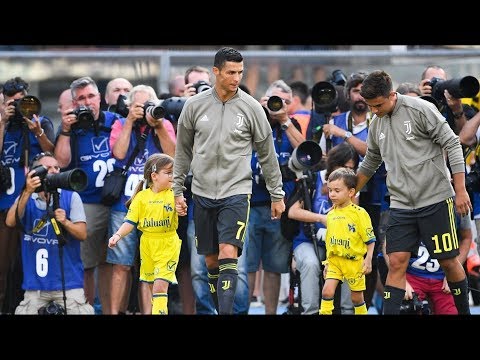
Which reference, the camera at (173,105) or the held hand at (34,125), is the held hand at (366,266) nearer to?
the camera at (173,105)

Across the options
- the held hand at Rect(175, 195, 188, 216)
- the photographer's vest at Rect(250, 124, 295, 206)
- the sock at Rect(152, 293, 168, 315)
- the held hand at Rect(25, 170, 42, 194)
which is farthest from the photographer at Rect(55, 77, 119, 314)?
the held hand at Rect(175, 195, 188, 216)

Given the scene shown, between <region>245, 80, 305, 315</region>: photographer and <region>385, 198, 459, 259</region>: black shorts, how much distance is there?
70.9 inches

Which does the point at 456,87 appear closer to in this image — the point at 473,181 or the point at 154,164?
the point at 473,181

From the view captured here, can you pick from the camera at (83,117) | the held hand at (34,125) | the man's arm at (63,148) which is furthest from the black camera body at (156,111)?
the held hand at (34,125)

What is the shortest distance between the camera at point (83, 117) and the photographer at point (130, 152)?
0.94 feet

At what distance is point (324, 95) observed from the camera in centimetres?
1033

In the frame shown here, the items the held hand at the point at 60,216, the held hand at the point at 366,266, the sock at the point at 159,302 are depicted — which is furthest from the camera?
the held hand at the point at 60,216

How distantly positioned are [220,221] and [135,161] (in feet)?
6.26

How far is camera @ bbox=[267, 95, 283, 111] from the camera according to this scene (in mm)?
10234

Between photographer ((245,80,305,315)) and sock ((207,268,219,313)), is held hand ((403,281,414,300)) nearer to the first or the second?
photographer ((245,80,305,315))

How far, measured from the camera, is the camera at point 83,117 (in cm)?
1033

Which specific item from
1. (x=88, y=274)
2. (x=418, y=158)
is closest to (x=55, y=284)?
(x=88, y=274)

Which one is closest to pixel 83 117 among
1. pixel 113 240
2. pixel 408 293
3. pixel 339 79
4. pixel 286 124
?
pixel 113 240
